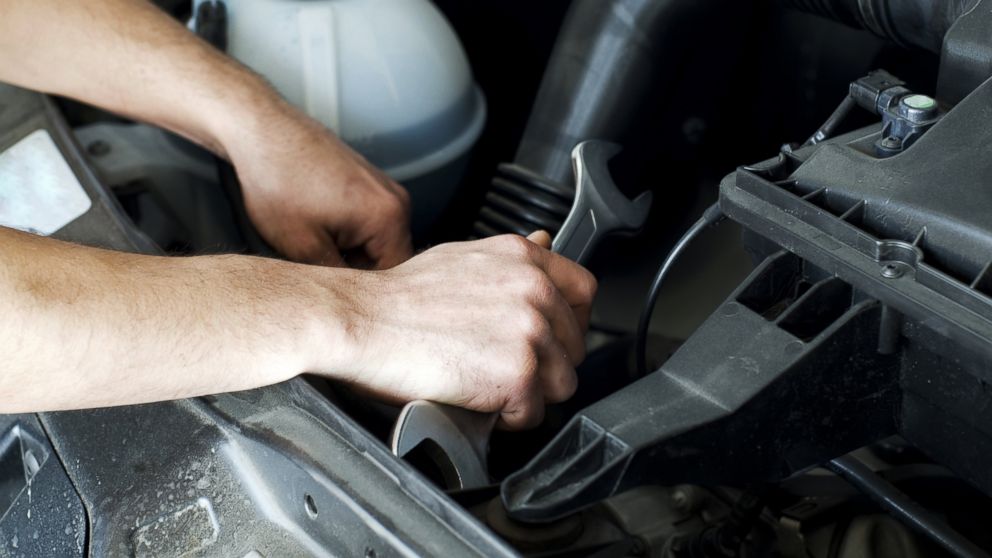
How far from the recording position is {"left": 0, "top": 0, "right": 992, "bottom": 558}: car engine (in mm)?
628

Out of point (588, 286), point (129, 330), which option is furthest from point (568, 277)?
point (129, 330)

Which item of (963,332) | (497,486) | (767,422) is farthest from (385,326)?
(963,332)

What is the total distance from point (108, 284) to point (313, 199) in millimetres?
346

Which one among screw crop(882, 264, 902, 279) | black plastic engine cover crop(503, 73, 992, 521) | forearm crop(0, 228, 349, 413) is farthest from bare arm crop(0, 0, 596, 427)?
screw crop(882, 264, 902, 279)

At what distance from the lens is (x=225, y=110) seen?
1.06 meters

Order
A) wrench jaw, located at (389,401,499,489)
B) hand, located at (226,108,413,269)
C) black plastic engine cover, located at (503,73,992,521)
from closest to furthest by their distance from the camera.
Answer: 1. black plastic engine cover, located at (503,73,992,521)
2. wrench jaw, located at (389,401,499,489)
3. hand, located at (226,108,413,269)

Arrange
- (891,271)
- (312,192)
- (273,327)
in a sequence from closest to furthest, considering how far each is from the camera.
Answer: (891,271) → (273,327) → (312,192)

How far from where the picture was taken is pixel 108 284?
0.72 metres

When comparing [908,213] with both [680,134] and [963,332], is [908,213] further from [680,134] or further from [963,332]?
[680,134]

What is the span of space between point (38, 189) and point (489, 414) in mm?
532

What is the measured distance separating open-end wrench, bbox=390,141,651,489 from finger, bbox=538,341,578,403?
0.18 ft

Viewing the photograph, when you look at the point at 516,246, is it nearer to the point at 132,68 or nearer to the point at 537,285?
the point at 537,285

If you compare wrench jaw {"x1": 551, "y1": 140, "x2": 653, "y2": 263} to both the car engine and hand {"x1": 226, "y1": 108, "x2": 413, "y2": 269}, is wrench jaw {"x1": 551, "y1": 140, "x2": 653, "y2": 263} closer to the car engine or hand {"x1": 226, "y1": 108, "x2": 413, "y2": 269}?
the car engine

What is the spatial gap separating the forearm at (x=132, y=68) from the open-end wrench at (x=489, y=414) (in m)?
0.33
